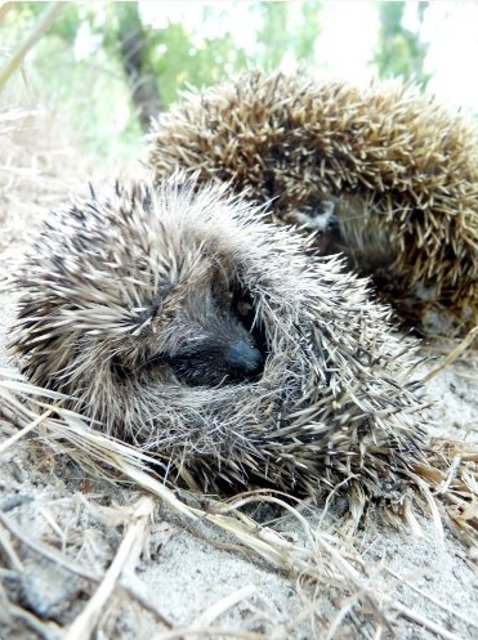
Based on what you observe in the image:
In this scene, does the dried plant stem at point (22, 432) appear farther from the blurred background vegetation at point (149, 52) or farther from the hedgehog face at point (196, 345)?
the blurred background vegetation at point (149, 52)

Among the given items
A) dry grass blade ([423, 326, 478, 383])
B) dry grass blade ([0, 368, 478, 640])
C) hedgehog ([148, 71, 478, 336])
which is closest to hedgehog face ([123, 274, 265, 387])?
dry grass blade ([0, 368, 478, 640])

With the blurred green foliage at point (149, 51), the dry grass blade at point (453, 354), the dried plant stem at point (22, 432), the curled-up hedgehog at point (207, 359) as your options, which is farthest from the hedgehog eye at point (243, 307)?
the blurred green foliage at point (149, 51)

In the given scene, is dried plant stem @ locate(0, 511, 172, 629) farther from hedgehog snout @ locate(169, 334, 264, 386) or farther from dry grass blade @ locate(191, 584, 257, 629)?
hedgehog snout @ locate(169, 334, 264, 386)

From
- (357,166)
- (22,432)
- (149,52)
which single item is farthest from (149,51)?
(22,432)

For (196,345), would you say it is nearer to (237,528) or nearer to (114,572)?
(237,528)

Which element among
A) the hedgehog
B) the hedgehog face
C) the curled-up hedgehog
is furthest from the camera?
the hedgehog

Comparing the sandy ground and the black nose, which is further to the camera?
the black nose
